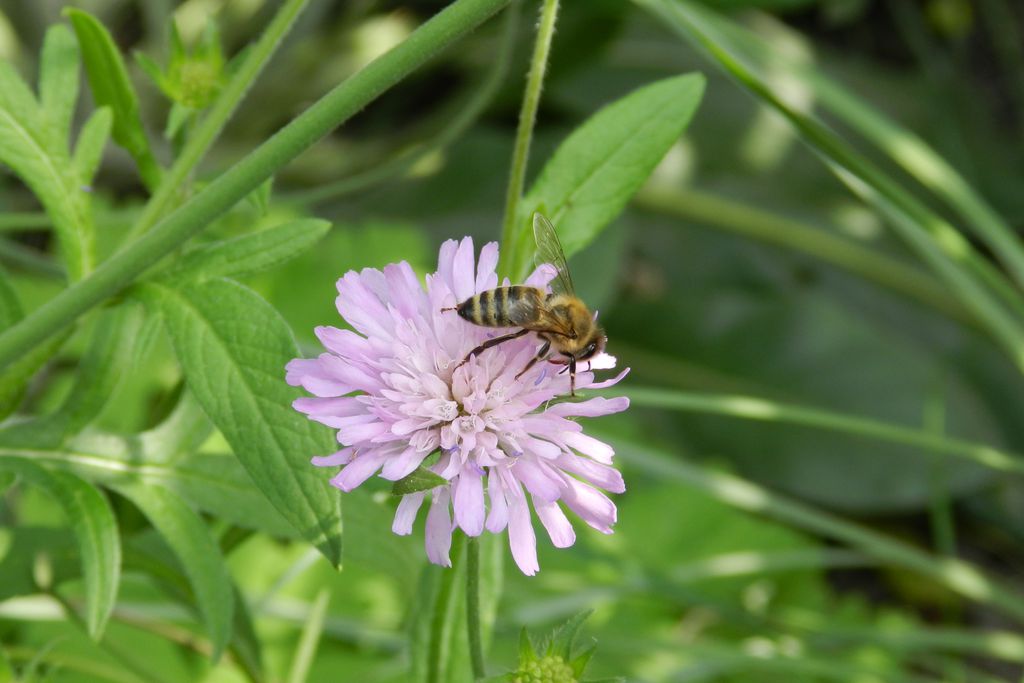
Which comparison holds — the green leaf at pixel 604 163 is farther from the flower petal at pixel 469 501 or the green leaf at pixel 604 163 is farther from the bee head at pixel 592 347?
the flower petal at pixel 469 501

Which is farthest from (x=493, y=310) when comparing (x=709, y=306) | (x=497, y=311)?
(x=709, y=306)

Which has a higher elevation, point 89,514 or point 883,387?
point 883,387

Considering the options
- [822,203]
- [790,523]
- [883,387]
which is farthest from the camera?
[822,203]

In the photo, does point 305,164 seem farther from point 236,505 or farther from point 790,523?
point 236,505

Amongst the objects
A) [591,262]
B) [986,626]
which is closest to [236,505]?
[591,262]

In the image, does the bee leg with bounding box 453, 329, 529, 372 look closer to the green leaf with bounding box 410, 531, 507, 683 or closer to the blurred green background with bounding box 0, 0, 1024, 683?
the green leaf with bounding box 410, 531, 507, 683

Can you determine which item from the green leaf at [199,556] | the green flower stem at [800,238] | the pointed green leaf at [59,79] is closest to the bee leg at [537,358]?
the green leaf at [199,556]
